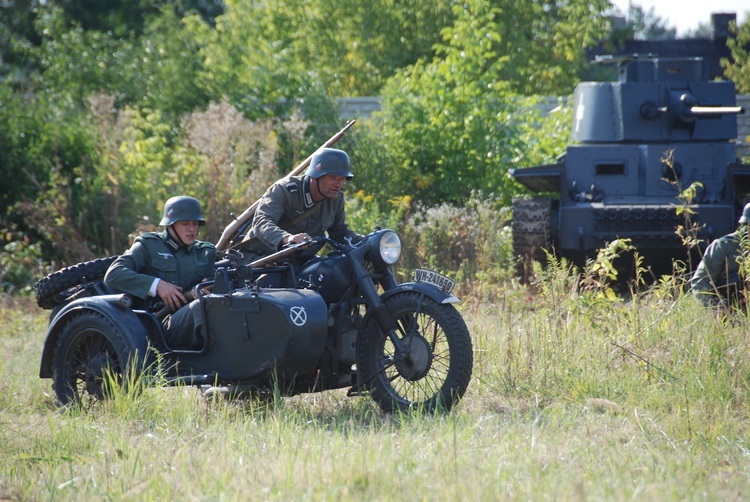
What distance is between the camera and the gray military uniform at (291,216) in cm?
690

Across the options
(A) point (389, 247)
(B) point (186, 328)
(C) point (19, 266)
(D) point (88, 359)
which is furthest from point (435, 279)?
(C) point (19, 266)

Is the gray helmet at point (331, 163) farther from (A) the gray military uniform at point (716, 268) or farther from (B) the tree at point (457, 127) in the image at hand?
(B) the tree at point (457, 127)

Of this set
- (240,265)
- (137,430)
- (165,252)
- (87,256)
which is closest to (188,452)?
(137,430)

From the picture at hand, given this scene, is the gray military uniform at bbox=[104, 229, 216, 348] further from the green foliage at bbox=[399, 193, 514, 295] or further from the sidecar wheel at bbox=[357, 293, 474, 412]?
the green foliage at bbox=[399, 193, 514, 295]

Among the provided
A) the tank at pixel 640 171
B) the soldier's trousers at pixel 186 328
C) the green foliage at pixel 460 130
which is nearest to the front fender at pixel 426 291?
the soldier's trousers at pixel 186 328

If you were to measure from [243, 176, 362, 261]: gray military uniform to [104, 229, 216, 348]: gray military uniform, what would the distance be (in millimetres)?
339

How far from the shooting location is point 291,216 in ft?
23.2

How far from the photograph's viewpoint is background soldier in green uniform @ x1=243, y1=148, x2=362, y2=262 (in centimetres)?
676

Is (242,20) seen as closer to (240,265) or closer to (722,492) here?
(240,265)

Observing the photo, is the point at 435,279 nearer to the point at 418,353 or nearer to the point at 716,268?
the point at 418,353

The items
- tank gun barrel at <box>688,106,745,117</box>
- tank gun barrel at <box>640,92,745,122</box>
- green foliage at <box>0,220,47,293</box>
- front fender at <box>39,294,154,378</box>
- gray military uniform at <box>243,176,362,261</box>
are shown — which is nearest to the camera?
front fender at <box>39,294,154,378</box>

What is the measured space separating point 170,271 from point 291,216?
827mm

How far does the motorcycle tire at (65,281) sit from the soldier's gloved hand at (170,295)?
67 cm

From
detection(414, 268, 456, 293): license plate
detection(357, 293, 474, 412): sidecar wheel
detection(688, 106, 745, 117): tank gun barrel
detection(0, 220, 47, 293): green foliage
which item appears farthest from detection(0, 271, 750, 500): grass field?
detection(0, 220, 47, 293): green foliage
